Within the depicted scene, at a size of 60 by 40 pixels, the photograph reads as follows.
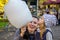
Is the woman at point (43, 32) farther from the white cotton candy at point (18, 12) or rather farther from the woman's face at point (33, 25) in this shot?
the white cotton candy at point (18, 12)

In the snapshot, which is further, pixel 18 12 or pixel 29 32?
pixel 29 32

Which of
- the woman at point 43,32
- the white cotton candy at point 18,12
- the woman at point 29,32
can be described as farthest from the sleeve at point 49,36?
the white cotton candy at point 18,12

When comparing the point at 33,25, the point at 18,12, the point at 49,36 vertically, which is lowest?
the point at 49,36

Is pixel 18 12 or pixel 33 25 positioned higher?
pixel 18 12

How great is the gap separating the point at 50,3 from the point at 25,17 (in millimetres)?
18495

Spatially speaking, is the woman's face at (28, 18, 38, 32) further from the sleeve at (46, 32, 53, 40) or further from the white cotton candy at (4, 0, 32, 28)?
the sleeve at (46, 32, 53, 40)

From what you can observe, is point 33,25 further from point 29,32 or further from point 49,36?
point 49,36

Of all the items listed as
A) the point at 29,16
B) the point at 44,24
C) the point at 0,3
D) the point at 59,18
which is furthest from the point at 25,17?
the point at 59,18

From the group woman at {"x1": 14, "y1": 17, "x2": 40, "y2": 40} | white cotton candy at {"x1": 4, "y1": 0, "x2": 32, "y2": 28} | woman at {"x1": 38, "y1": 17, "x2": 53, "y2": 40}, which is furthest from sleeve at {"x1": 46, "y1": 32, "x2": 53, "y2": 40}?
white cotton candy at {"x1": 4, "y1": 0, "x2": 32, "y2": 28}

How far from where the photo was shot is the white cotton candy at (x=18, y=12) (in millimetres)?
4387

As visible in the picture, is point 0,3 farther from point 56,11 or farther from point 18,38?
point 56,11

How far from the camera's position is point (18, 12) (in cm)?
440

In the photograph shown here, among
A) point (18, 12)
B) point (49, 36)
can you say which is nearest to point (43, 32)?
point (49, 36)

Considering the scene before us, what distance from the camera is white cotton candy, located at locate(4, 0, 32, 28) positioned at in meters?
4.39
